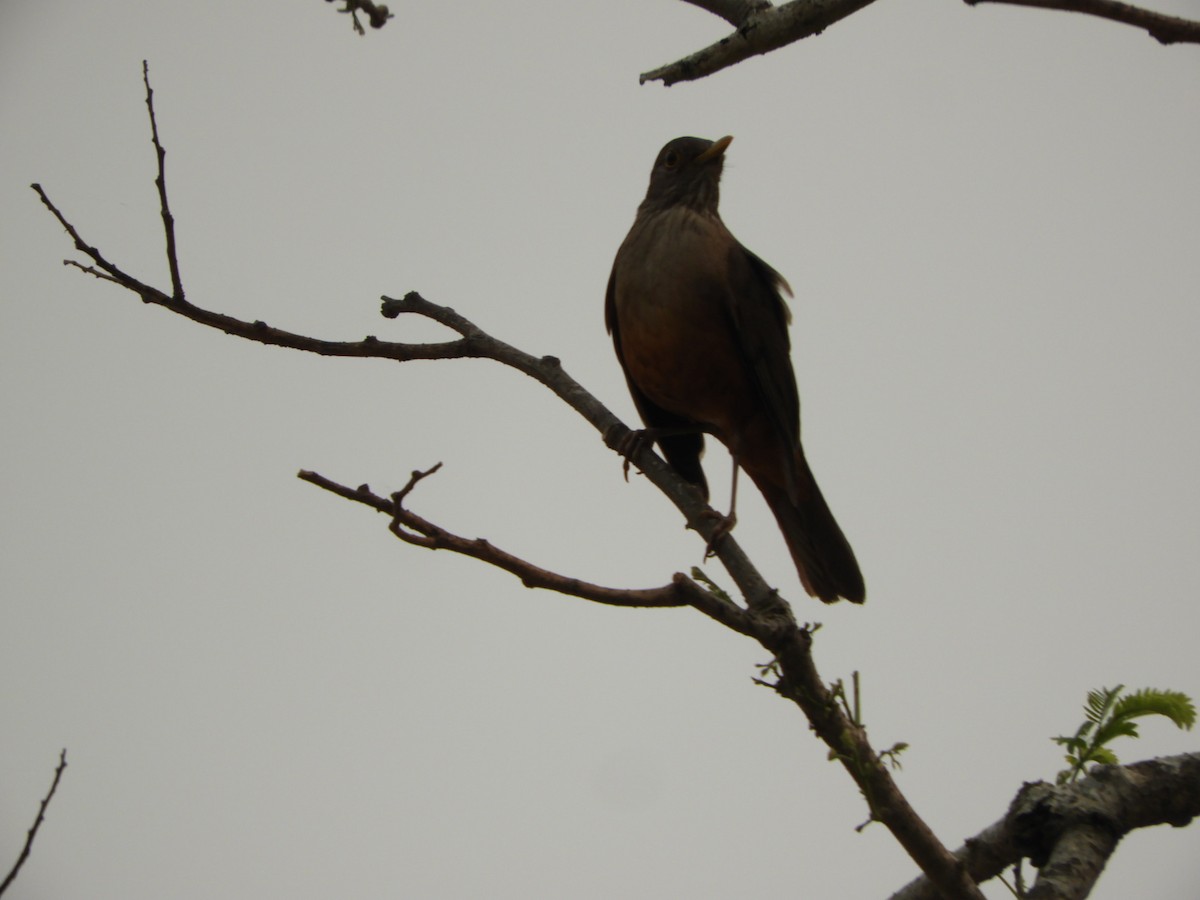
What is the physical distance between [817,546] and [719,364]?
38.9 inches

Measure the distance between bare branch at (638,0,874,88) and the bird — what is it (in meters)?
2.21

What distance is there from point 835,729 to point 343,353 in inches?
72.5

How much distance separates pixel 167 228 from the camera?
2.93 m

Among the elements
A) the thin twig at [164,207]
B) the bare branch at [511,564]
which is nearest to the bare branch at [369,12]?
the thin twig at [164,207]

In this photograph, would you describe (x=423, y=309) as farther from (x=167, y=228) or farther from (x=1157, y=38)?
(x=1157, y=38)

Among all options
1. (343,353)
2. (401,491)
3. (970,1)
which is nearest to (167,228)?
(343,353)

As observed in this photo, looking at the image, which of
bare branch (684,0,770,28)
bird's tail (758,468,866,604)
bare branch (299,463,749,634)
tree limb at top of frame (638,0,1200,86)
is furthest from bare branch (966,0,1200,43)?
bird's tail (758,468,866,604)

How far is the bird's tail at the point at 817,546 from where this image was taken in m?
4.63

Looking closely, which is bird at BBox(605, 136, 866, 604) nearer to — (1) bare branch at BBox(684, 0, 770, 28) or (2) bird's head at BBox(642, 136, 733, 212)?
(2) bird's head at BBox(642, 136, 733, 212)

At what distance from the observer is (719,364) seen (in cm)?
A: 432

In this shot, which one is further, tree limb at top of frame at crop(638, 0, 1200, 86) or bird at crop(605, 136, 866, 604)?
bird at crop(605, 136, 866, 604)

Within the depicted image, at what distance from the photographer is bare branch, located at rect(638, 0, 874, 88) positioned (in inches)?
80.8

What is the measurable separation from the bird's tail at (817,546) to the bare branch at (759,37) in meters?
2.74

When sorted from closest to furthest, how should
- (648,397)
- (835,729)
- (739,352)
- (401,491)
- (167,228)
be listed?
(401,491), (835,729), (167,228), (739,352), (648,397)
